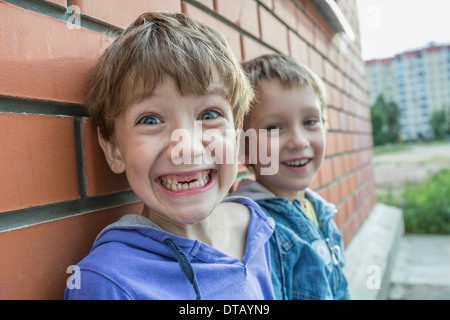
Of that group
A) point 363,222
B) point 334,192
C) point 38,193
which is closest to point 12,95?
point 38,193

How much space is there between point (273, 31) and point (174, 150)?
123 centimetres

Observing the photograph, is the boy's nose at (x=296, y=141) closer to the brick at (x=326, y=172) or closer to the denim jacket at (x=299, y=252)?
the denim jacket at (x=299, y=252)

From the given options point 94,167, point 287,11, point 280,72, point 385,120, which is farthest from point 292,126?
point 385,120

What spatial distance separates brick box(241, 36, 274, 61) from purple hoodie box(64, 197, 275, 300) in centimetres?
81

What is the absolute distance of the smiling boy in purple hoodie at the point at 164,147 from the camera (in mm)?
750

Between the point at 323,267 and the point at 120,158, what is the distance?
741mm

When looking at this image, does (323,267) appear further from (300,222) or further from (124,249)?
(124,249)

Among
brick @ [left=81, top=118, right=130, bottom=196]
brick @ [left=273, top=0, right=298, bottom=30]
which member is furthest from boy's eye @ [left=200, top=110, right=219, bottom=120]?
brick @ [left=273, top=0, right=298, bottom=30]

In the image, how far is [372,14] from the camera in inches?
60.6

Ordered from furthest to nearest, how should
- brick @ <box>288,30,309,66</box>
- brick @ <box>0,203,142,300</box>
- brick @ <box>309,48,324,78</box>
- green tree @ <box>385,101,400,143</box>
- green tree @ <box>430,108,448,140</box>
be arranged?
green tree @ <box>385,101,400,143</box>, green tree @ <box>430,108,448,140</box>, brick @ <box>309,48,324,78</box>, brick @ <box>288,30,309,66</box>, brick @ <box>0,203,142,300</box>

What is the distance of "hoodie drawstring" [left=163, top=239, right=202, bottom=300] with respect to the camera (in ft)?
2.59

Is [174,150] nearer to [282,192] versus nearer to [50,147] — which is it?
[50,147]

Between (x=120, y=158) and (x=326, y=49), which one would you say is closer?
(x=120, y=158)

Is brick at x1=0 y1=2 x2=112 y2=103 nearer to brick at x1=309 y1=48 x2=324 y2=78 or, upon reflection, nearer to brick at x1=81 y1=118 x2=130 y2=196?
brick at x1=81 y1=118 x2=130 y2=196
